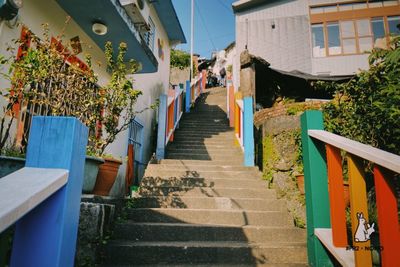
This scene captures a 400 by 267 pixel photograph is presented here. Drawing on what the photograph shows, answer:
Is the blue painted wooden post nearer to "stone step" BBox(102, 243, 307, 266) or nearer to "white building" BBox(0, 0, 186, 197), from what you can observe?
"stone step" BBox(102, 243, 307, 266)

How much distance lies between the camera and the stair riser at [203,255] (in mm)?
2549

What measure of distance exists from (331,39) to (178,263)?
11901 mm

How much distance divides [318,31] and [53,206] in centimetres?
1296

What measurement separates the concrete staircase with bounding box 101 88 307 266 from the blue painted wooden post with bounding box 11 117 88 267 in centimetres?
150

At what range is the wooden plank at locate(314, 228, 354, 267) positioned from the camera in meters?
1.67

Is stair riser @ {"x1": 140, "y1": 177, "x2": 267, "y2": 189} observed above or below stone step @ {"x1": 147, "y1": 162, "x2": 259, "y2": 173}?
below

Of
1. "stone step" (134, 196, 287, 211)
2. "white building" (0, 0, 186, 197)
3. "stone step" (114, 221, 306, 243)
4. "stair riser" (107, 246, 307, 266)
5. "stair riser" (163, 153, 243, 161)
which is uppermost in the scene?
"white building" (0, 0, 186, 197)

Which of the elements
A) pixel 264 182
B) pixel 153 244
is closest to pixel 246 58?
pixel 264 182

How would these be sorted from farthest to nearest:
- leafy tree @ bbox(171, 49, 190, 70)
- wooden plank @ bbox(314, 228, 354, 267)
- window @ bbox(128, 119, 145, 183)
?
leafy tree @ bbox(171, 49, 190, 70), window @ bbox(128, 119, 145, 183), wooden plank @ bbox(314, 228, 354, 267)

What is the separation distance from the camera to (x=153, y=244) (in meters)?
2.64

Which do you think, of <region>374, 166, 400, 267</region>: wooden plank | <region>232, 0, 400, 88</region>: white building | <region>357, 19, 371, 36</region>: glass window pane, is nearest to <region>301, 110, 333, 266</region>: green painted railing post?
<region>374, 166, 400, 267</region>: wooden plank

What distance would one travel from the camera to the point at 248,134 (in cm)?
512

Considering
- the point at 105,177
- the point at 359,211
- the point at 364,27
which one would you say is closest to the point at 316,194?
the point at 359,211

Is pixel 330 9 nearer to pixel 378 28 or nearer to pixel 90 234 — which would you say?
pixel 378 28
